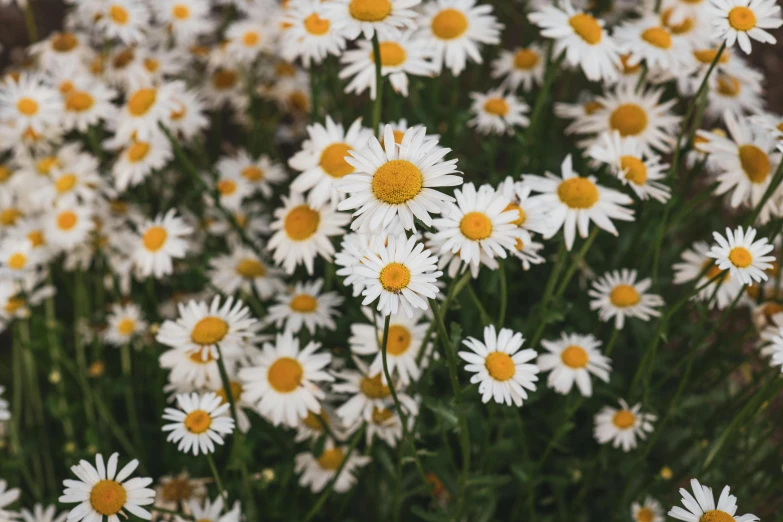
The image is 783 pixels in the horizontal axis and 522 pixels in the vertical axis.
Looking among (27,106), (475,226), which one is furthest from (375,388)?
(27,106)

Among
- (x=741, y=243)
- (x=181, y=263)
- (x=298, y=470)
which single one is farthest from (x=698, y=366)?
(x=181, y=263)

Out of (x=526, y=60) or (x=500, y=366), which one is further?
(x=526, y=60)

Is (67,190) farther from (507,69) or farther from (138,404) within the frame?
(507,69)

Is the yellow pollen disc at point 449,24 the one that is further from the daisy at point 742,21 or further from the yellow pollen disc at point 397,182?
the yellow pollen disc at point 397,182

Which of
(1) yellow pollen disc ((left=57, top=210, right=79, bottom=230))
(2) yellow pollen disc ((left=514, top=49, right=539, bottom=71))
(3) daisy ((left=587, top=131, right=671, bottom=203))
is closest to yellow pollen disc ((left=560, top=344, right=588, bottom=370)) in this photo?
(3) daisy ((left=587, top=131, right=671, bottom=203))

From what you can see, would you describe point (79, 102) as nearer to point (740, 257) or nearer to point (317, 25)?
point (317, 25)
